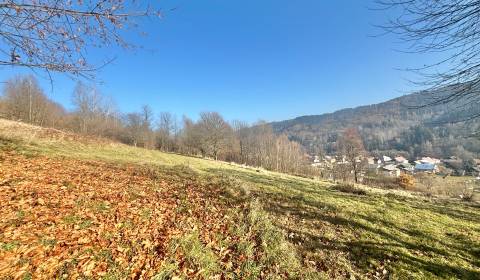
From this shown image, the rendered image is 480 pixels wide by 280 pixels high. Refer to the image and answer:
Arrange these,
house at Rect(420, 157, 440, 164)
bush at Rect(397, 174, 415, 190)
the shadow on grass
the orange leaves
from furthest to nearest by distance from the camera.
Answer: house at Rect(420, 157, 440, 164)
bush at Rect(397, 174, 415, 190)
the shadow on grass
the orange leaves

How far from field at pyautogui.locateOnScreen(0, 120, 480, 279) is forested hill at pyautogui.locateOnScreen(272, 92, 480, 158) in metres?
2.81

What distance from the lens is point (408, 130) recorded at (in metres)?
109

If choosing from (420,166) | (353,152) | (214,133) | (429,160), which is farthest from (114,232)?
(429,160)

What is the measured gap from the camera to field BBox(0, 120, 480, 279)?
3627 mm

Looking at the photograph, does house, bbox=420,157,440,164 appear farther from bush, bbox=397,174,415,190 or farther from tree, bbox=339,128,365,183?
tree, bbox=339,128,365,183

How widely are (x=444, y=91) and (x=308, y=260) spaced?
13.0 ft

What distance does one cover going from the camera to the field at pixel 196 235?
3.63m

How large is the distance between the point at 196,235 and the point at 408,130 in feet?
431

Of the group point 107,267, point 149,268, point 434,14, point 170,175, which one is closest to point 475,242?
point 434,14

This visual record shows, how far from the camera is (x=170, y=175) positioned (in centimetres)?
965

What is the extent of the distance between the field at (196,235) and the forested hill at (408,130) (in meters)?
2.81

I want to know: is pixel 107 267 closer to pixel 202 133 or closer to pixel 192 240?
pixel 192 240

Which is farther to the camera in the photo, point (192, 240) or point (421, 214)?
point (421, 214)

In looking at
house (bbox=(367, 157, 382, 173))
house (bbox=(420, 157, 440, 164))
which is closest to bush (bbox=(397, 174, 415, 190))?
house (bbox=(367, 157, 382, 173))
